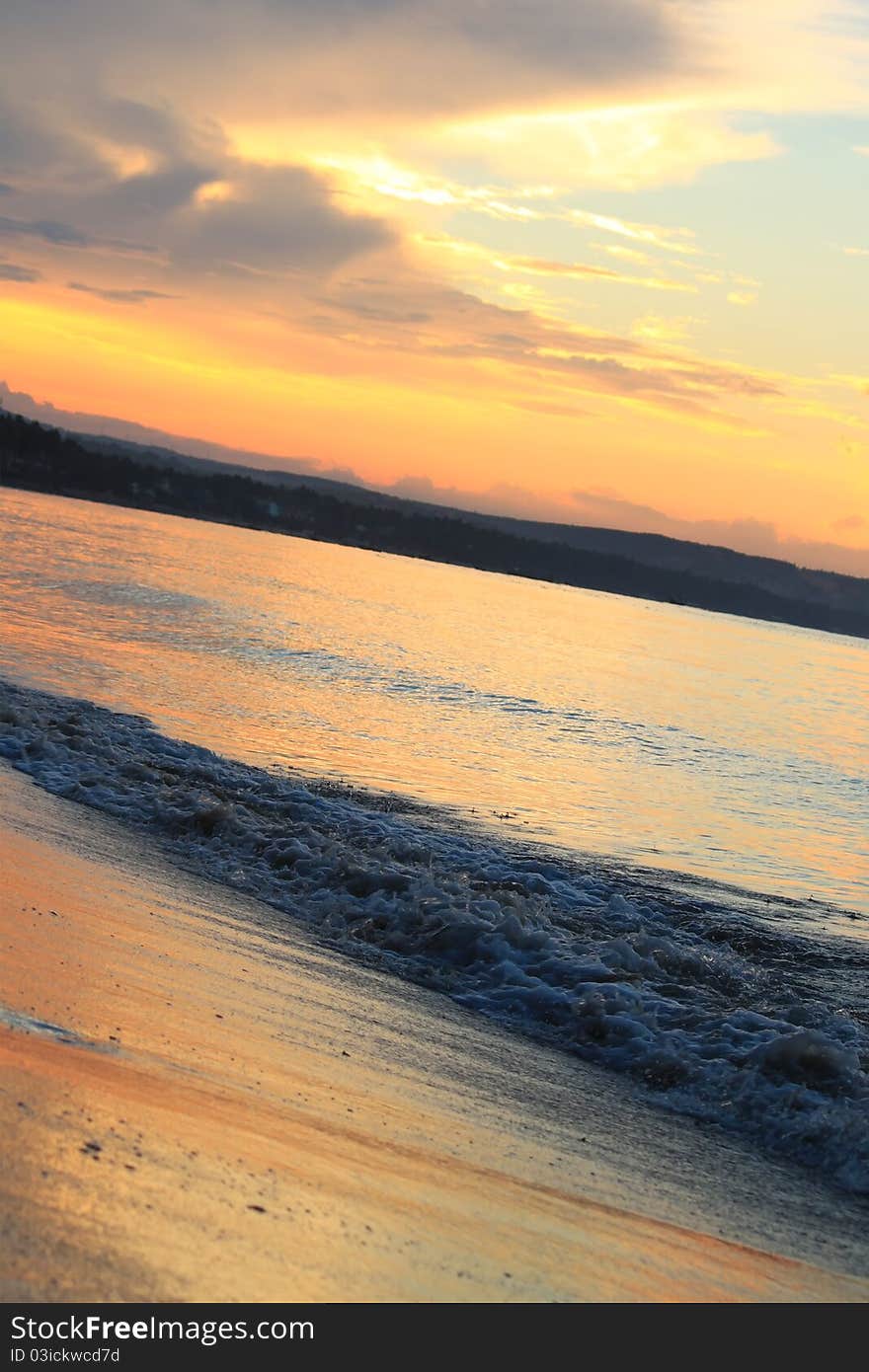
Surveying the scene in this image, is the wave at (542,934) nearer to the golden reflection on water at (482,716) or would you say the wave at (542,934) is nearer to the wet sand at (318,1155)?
the wet sand at (318,1155)

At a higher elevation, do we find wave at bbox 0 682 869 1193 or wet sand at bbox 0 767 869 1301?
wet sand at bbox 0 767 869 1301

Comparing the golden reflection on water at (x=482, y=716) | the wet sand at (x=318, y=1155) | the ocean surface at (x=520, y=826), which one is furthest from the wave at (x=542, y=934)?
the golden reflection on water at (x=482, y=716)

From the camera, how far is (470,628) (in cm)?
7300

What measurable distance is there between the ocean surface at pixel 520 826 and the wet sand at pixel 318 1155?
1.07 meters

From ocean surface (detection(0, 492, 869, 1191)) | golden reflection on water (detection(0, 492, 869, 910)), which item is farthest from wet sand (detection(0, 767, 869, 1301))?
golden reflection on water (detection(0, 492, 869, 910))

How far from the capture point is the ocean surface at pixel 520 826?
355 inches

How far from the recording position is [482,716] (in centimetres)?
3259

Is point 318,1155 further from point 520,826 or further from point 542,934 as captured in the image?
point 520,826

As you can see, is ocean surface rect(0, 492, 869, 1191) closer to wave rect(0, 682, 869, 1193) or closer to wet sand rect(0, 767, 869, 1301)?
wave rect(0, 682, 869, 1193)

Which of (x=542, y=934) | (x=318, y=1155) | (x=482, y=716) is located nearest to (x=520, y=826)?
(x=542, y=934)

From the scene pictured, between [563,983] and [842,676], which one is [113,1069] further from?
[842,676]

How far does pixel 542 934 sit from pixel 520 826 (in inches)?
272

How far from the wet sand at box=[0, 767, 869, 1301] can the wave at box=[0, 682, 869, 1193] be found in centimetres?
67

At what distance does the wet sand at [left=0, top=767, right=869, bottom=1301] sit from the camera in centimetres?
373
